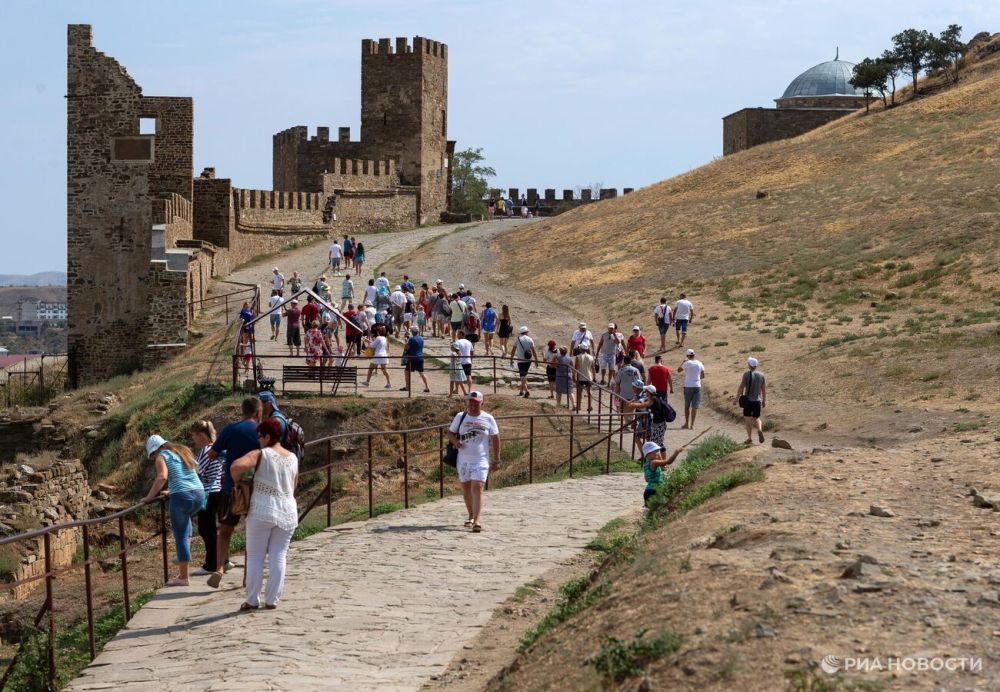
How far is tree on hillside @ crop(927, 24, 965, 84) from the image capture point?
6650cm

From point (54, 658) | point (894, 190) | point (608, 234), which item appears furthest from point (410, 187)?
point (54, 658)

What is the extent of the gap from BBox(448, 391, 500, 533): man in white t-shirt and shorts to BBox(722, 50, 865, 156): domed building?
5882 cm

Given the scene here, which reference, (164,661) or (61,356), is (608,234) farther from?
(164,661)

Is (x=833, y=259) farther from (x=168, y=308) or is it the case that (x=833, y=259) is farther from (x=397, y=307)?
(x=168, y=308)

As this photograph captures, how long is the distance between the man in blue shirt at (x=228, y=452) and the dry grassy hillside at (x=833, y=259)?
34.6 ft

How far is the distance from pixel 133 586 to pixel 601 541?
508 centimetres

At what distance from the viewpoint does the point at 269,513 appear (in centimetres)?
1148

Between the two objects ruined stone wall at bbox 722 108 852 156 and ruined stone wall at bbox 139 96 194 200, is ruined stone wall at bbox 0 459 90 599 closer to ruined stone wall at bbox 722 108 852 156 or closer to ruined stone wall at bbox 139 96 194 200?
ruined stone wall at bbox 139 96 194 200

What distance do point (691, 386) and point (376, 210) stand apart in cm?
3807

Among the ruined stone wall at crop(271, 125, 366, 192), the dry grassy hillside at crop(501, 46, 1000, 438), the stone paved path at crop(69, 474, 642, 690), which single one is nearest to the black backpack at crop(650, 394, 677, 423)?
the stone paved path at crop(69, 474, 642, 690)

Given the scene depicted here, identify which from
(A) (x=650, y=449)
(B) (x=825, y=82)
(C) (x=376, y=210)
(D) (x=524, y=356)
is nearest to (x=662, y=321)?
(D) (x=524, y=356)

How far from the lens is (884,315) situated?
115 ft

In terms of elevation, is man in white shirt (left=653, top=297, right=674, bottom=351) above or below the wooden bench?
above

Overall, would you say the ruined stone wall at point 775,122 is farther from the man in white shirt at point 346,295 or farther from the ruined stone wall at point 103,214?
the man in white shirt at point 346,295
